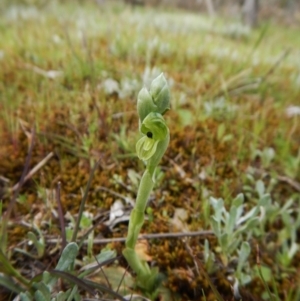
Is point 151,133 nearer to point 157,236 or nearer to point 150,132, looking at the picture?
point 150,132

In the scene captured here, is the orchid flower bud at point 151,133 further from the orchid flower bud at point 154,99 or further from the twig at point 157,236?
the twig at point 157,236

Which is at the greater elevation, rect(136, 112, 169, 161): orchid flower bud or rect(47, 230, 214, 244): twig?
rect(136, 112, 169, 161): orchid flower bud

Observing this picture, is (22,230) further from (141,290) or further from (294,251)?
(294,251)

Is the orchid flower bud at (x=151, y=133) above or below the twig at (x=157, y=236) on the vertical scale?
above

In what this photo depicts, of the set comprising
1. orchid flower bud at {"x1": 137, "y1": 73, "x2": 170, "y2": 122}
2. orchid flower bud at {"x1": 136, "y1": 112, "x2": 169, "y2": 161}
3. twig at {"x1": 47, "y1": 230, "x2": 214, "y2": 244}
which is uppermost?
orchid flower bud at {"x1": 137, "y1": 73, "x2": 170, "y2": 122}

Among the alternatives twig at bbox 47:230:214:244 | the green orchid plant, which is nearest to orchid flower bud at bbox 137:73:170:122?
the green orchid plant

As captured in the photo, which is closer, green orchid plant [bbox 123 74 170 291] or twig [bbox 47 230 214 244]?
green orchid plant [bbox 123 74 170 291]

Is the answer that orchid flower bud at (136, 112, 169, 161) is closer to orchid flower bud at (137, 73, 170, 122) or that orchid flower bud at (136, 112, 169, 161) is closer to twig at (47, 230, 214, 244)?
orchid flower bud at (137, 73, 170, 122)

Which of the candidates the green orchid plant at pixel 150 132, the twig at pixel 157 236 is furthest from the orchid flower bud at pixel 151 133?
the twig at pixel 157 236

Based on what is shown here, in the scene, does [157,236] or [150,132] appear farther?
[157,236]

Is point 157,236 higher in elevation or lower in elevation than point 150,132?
lower

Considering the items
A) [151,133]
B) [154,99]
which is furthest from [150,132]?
[154,99]
